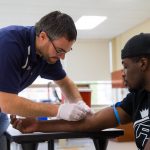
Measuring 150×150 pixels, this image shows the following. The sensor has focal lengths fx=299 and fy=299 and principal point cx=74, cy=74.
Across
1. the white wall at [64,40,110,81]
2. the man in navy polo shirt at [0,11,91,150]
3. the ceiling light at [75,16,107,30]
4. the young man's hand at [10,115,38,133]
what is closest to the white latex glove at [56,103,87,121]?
the man in navy polo shirt at [0,11,91,150]

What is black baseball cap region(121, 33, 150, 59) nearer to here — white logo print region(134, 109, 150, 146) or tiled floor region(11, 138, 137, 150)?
white logo print region(134, 109, 150, 146)

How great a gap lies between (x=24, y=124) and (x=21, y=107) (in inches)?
4.1

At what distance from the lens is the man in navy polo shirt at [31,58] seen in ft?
4.49

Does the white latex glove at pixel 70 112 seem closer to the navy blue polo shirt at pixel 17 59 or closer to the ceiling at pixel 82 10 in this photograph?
the navy blue polo shirt at pixel 17 59

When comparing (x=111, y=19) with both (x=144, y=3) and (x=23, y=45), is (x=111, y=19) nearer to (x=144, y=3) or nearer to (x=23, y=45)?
(x=144, y=3)

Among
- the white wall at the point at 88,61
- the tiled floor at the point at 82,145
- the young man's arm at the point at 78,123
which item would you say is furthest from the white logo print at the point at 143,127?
the white wall at the point at 88,61

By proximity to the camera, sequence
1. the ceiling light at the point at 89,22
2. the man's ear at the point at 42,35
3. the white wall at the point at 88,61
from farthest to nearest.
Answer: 1. the white wall at the point at 88,61
2. the ceiling light at the point at 89,22
3. the man's ear at the point at 42,35

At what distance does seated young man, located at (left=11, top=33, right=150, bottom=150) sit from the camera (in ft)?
4.26

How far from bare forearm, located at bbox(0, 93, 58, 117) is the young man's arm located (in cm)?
5

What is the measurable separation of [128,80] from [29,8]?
3.97 m

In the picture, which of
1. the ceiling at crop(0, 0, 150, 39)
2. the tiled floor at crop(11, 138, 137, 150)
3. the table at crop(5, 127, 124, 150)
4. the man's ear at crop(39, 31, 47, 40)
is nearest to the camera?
the table at crop(5, 127, 124, 150)

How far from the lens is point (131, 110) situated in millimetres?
1487

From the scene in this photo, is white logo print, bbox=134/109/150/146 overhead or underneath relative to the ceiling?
underneath

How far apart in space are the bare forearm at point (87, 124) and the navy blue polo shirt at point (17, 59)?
23 cm
